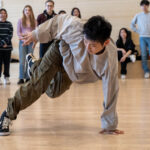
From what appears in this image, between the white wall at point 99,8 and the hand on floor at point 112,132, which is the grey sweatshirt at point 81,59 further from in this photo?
the white wall at point 99,8

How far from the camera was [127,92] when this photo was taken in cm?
420

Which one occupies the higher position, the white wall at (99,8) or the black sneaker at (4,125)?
the white wall at (99,8)

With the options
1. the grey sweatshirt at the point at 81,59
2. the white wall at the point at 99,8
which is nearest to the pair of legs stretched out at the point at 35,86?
the grey sweatshirt at the point at 81,59

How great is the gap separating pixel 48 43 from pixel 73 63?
10.6 feet

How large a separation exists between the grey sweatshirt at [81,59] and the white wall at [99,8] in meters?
4.85

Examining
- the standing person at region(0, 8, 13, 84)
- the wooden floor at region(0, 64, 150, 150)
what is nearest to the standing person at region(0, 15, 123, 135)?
the wooden floor at region(0, 64, 150, 150)

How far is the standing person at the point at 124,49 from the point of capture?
6.14m

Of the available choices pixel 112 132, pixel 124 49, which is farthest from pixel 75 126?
pixel 124 49

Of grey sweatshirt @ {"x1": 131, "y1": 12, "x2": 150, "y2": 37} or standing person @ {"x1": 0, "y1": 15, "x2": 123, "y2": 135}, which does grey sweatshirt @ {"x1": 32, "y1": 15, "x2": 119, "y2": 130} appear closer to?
standing person @ {"x1": 0, "y1": 15, "x2": 123, "y2": 135}

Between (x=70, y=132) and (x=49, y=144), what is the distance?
1.00ft

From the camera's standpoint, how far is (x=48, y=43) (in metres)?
5.32

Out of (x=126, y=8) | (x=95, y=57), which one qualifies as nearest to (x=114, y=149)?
(x=95, y=57)

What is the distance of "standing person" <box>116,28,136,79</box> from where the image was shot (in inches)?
Result: 242

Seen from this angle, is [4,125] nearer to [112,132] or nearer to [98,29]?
[112,132]
